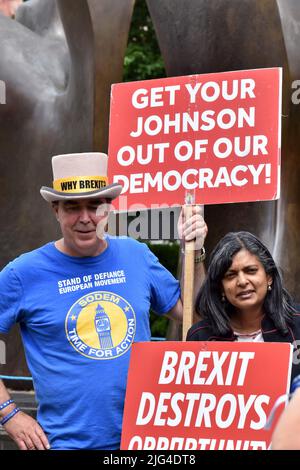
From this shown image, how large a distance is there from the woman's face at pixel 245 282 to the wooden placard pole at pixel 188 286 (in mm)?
183

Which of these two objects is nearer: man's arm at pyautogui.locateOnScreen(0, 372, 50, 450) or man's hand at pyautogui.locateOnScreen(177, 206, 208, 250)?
man's arm at pyautogui.locateOnScreen(0, 372, 50, 450)

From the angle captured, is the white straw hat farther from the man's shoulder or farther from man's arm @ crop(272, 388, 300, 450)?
man's arm @ crop(272, 388, 300, 450)

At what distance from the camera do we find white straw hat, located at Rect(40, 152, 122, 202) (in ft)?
12.0

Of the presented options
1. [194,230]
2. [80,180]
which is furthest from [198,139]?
[80,180]

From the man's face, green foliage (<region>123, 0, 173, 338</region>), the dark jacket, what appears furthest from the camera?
green foliage (<region>123, 0, 173, 338</region>)

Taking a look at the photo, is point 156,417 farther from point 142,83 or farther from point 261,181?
point 142,83

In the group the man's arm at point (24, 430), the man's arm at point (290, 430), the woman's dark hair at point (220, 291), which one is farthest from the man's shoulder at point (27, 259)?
the man's arm at point (290, 430)

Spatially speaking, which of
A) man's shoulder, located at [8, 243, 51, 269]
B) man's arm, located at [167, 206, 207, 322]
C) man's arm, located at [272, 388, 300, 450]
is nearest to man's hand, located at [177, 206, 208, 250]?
man's arm, located at [167, 206, 207, 322]

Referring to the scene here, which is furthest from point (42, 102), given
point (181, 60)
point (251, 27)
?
point (251, 27)

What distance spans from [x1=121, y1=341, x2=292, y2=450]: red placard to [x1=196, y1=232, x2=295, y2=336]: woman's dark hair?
0.49 ft

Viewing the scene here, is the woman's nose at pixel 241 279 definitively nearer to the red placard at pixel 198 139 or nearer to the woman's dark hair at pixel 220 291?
the woman's dark hair at pixel 220 291

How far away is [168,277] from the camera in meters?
3.82

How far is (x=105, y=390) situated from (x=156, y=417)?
0.22m

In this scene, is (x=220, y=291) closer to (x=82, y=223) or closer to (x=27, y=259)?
(x=82, y=223)
